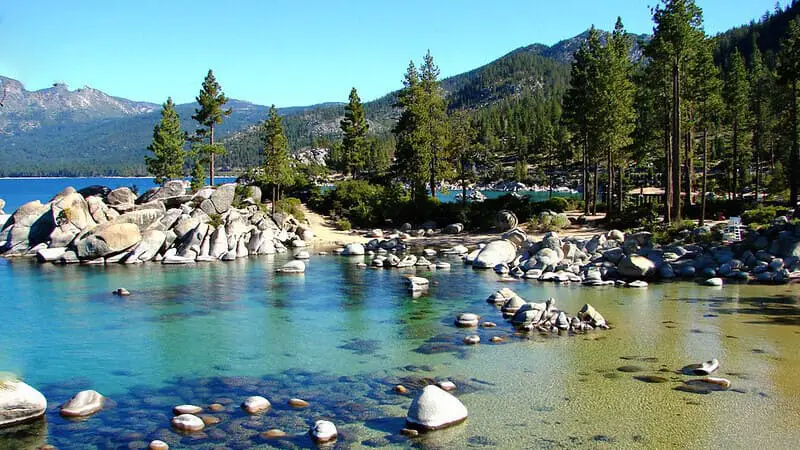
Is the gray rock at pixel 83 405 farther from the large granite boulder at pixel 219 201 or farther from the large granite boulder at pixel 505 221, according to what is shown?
the large granite boulder at pixel 505 221

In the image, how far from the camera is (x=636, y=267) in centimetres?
3384

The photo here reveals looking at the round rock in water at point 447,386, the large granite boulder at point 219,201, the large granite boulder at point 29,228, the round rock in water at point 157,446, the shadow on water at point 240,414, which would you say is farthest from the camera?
the large granite boulder at point 219,201

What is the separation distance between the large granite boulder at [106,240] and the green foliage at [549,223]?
30.2 metres

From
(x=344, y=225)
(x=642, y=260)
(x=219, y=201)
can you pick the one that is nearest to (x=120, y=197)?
(x=219, y=201)

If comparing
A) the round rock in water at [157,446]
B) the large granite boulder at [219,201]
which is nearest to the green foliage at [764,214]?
the round rock in water at [157,446]

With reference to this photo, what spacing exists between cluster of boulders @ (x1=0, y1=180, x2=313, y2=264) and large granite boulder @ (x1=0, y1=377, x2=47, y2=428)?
28.7m

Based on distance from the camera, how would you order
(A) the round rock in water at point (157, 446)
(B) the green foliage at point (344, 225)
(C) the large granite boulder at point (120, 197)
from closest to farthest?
(A) the round rock in water at point (157, 446) < (C) the large granite boulder at point (120, 197) < (B) the green foliage at point (344, 225)

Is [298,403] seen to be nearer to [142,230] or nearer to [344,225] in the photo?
[142,230]

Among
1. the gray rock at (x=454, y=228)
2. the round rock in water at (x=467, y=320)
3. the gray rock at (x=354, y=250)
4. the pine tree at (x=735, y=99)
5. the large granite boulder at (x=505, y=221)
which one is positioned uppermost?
the pine tree at (x=735, y=99)

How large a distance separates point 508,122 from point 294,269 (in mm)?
141596

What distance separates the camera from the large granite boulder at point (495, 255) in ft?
129

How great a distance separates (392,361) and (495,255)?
2134 centimetres

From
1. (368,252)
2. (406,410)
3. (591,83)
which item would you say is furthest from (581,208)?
(406,410)

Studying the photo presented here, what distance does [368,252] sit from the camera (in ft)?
157
